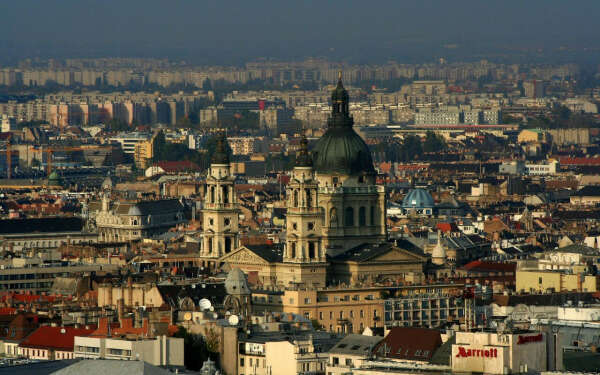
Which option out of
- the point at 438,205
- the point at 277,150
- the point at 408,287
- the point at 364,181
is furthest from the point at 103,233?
the point at 277,150

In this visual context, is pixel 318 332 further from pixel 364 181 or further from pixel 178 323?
pixel 364 181

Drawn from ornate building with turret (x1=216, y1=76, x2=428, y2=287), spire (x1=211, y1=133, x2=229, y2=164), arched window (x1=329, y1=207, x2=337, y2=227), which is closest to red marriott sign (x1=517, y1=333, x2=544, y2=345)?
ornate building with turret (x1=216, y1=76, x2=428, y2=287)

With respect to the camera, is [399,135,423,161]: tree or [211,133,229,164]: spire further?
[399,135,423,161]: tree

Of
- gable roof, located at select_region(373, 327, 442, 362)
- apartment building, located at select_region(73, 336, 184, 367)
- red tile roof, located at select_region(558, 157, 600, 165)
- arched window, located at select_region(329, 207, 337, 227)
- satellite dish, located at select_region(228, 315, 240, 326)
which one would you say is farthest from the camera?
red tile roof, located at select_region(558, 157, 600, 165)

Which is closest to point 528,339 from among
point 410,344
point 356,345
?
point 410,344

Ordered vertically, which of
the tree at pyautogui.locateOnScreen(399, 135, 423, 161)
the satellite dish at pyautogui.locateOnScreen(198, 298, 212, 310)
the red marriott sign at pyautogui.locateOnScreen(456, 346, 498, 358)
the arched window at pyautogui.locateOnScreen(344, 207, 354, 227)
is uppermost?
the tree at pyautogui.locateOnScreen(399, 135, 423, 161)

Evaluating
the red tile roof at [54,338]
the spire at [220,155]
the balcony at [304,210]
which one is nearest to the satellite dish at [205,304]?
the red tile roof at [54,338]

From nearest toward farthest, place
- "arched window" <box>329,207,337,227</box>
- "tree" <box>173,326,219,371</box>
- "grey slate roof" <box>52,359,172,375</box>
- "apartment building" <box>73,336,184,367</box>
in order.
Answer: "grey slate roof" <box>52,359,172,375</box>
"apartment building" <box>73,336,184,367</box>
"tree" <box>173,326,219,371</box>
"arched window" <box>329,207,337,227</box>

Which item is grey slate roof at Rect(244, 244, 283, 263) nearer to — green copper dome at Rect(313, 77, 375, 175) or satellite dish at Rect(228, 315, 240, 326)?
green copper dome at Rect(313, 77, 375, 175)
